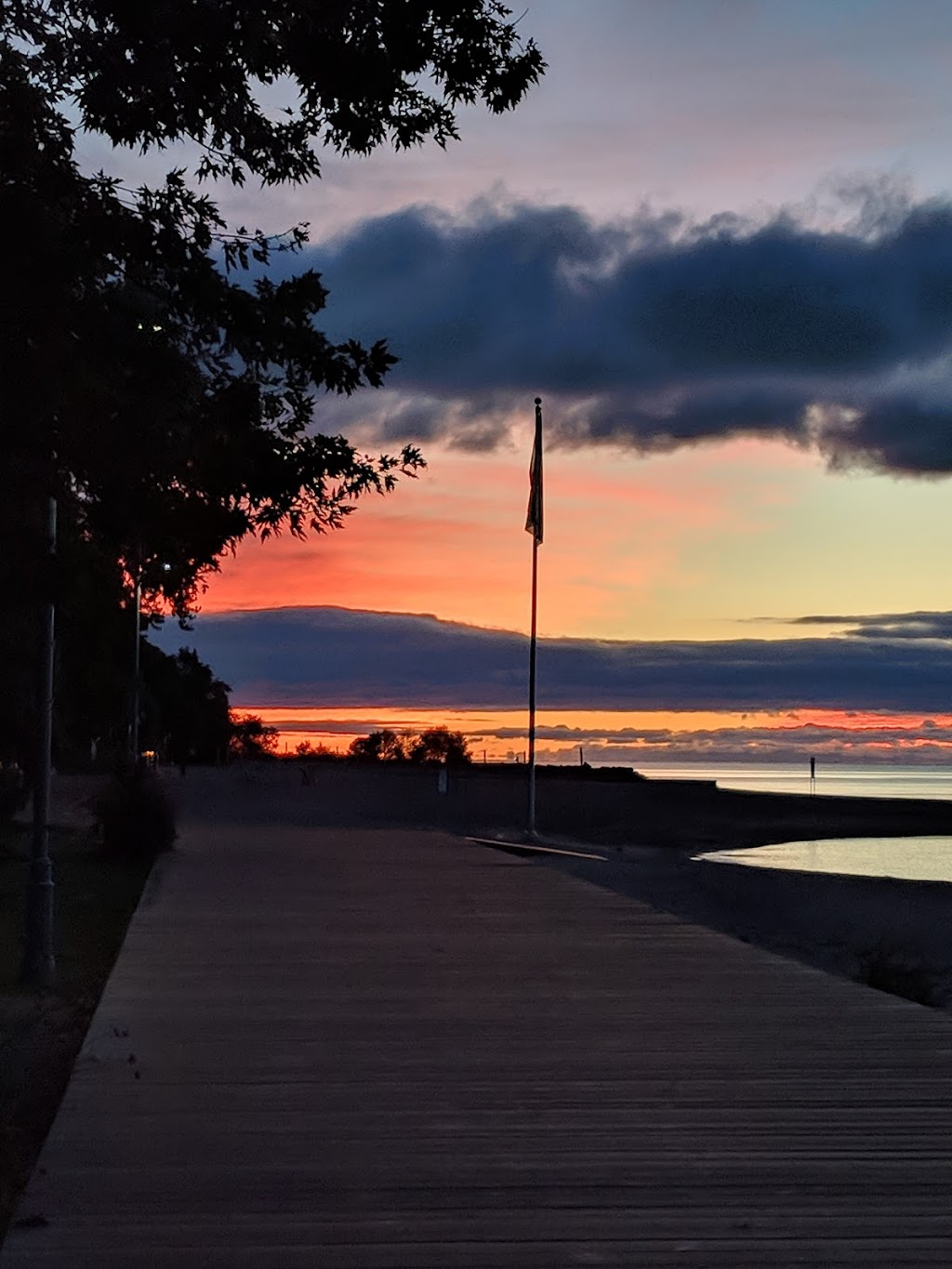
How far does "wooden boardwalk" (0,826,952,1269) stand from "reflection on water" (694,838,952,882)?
89.5 feet

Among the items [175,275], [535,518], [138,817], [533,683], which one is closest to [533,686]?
[533,683]

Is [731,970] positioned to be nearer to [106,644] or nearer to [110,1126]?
[110,1126]

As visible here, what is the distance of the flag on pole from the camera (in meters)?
36.8

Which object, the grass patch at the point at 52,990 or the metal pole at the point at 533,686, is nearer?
the grass patch at the point at 52,990

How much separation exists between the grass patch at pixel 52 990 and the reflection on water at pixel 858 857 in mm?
17750

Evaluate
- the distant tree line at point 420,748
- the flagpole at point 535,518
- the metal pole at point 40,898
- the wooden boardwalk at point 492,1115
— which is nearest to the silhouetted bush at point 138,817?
the flagpole at point 535,518

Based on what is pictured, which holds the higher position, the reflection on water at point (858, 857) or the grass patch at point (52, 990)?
the grass patch at point (52, 990)

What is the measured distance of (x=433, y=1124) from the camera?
7.90m

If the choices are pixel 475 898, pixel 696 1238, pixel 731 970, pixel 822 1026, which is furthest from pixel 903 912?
pixel 696 1238

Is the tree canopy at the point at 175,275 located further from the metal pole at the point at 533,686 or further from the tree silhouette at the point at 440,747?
the tree silhouette at the point at 440,747

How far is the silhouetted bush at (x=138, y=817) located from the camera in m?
29.1

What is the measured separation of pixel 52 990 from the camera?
14.4 meters

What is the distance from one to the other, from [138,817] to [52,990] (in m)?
15.0

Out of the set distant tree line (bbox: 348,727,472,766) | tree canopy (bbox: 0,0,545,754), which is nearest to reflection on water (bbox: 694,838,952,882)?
tree canopy (bbox: 0,0,545,754)
